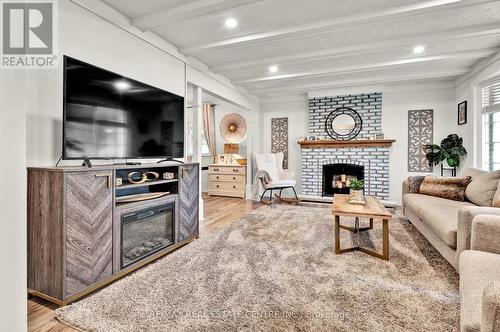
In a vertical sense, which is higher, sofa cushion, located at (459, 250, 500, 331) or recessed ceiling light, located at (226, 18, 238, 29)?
recessed ceiling light, located at (226, 18, 238, 29)

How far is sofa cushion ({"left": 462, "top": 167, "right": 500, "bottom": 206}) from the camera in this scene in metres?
2.47

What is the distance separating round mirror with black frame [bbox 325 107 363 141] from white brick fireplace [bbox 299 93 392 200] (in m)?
0.08

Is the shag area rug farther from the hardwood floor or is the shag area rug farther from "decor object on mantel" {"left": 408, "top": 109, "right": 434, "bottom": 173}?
"decor object on mantel" {"left": 408, "top": 109, "right": 434, "bottom": 173}

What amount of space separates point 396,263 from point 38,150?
3.11m

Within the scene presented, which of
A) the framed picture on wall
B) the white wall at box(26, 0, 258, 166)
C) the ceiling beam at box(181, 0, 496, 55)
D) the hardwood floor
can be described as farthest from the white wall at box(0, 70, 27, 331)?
the framed picture on wall

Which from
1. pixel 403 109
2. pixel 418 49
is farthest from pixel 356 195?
pixel 403 109

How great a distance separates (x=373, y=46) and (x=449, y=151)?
2.74 metres

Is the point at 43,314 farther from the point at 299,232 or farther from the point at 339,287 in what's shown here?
the point at 299,232

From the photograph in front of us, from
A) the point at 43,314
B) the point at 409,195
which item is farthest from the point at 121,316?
the point at 409,195

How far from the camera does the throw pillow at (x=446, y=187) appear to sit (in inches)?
115

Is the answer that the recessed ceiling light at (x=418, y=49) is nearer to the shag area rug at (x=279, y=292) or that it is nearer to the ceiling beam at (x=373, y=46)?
the ceiling beam at (x=373, y=46)

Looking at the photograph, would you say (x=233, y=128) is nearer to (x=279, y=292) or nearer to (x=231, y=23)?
(x=231, y=23)

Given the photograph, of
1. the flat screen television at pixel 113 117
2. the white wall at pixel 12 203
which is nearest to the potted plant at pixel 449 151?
the flat screen television at pixel 113 117

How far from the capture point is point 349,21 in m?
2.49
